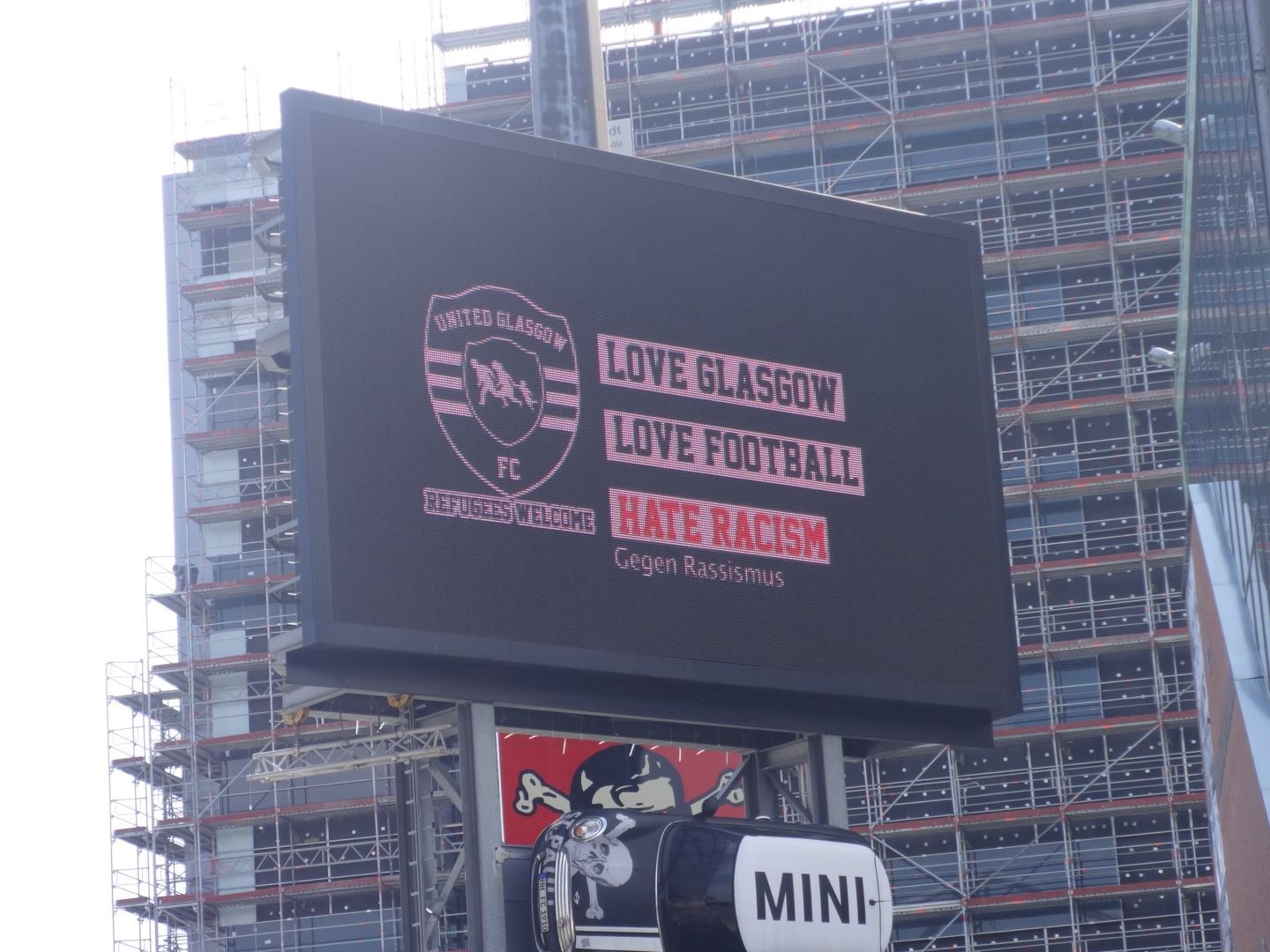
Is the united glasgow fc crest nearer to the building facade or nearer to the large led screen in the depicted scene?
the large led screen

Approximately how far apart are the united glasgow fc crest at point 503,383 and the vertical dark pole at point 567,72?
410 centimetres

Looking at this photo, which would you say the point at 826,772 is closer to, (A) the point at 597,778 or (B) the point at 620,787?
(B) the point at 620,787

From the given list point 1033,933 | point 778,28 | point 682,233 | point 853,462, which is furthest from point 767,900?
point 778,28

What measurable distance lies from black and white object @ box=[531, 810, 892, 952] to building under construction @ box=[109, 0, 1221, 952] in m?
20.9

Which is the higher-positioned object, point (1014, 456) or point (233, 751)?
point (1014, 456)

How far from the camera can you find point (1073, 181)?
41.9 metres

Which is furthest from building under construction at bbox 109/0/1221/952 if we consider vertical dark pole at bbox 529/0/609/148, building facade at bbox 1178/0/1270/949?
vertical dark pole at bbox 529/0/609/148

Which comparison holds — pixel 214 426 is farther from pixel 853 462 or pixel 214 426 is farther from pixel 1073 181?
pixel 853 462

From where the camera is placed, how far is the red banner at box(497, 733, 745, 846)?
18.3 meters

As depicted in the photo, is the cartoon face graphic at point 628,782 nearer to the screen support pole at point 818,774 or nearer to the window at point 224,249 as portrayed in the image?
the screen support pole at point 818,774

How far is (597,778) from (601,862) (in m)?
2.41

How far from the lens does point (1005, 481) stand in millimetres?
41312

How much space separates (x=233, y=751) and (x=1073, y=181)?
19.1 meters

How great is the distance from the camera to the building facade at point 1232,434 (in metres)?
20.2
